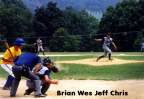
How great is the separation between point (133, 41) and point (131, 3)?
473 inches

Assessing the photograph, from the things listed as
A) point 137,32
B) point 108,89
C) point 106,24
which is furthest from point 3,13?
point 108,89

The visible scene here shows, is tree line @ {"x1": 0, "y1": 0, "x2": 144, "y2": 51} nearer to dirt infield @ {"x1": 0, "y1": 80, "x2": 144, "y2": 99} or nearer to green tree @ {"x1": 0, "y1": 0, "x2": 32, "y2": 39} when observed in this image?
green tree @ {"x1": 0, "y1": 0, "x2": 32, "y2": 39}

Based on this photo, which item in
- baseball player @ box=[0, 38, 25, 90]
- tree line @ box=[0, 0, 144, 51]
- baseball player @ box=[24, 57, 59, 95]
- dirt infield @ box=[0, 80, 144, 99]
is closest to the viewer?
dirt infield @ box=[0, 80, 144, 99]

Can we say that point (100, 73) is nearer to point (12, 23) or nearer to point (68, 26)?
point (12, 23)

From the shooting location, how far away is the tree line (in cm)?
7194

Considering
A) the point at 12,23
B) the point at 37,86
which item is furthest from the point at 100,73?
the point at 12,23

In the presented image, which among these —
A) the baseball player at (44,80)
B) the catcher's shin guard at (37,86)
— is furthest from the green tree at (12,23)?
the catcher's shin guard at (37,86)

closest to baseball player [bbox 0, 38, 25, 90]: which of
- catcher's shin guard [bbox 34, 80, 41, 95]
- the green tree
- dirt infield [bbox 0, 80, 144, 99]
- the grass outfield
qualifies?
dirt infield [bbox 0, 80, 144, 99]

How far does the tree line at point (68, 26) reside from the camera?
71.9 meters

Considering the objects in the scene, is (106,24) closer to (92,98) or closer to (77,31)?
(77,31)

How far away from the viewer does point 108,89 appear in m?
15.5

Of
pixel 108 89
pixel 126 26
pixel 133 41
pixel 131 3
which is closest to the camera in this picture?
pixel 108 89

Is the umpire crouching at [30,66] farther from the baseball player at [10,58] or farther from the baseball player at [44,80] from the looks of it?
the baseball player at [10,58]

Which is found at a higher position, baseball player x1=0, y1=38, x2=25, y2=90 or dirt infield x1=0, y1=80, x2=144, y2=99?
baseball player x1=0, y1=38, x2=25, y2=90
